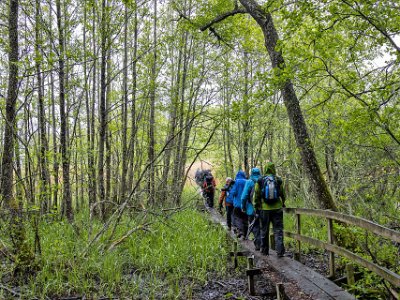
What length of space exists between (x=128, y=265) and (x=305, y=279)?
145 inches

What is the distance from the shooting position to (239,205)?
863cm

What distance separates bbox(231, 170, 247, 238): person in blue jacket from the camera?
874 cm

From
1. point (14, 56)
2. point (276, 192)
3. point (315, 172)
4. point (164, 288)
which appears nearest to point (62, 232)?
point (164, 288)

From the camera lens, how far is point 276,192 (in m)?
6.65

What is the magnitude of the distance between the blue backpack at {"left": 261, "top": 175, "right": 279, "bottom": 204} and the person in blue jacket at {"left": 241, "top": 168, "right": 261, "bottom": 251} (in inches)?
12.4

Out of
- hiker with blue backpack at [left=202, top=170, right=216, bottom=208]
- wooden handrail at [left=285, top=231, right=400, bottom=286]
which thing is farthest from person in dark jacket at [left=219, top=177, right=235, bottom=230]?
hiker with blue backpack at [left=202, top=170, right=216, bottom=208]

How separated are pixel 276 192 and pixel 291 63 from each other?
249cm

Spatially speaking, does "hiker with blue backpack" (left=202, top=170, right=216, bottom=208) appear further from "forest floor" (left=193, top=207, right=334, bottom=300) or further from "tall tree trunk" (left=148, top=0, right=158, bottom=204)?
"forest floor" (left=193, top=207, right=334, bottom=300)

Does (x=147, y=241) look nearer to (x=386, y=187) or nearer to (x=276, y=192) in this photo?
(x=276, y=192)

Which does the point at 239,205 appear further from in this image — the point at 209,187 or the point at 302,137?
the point at 209,187

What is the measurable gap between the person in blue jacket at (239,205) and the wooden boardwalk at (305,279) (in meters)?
1.72

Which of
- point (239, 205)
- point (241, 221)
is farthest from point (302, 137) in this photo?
point (241, 221)

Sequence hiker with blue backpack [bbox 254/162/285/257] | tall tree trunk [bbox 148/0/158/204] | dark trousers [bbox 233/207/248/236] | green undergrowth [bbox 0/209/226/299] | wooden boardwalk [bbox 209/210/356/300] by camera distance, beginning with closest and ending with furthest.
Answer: wooden boardwalk [bbox 209/210/356/300] < green undergrowth [bbox 0/209/226/299] < hiker with blue backpack [bbox 254/162/285/257] < dark trousers [bbox 233/207/248/236] < tall tree trunk [bbox 148/0/158/204]

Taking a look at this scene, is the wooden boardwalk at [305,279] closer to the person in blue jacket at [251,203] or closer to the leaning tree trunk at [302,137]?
the person in blue jacket at [251,203]
